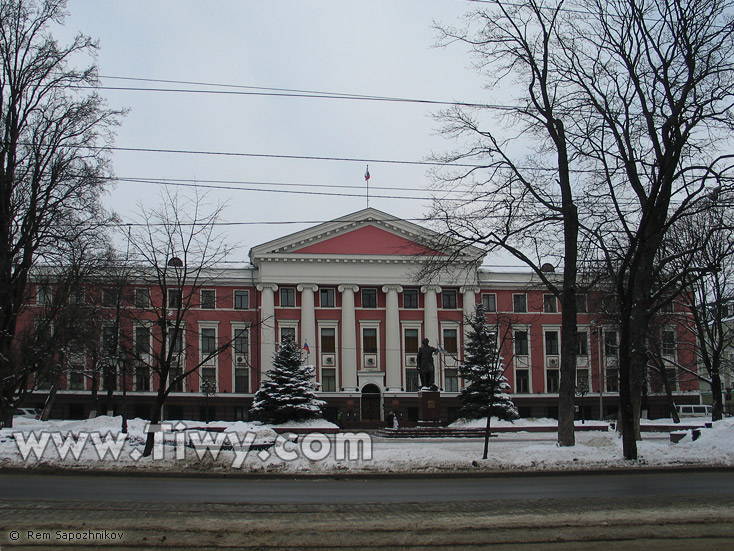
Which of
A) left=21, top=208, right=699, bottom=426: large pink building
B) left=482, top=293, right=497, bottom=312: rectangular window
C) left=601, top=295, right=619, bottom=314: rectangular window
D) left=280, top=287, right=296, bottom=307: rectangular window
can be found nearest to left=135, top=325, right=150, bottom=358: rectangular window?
left=601, top=295, right=619, bottom=314: rectangular window

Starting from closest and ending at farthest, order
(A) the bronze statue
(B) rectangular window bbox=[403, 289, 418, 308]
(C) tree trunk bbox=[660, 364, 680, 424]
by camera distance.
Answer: (A) the bronze statue
(C) tree trunk bbox=[660, 364, 680, 424]
(B) rectangular window bbox=[403, 289, 418, 308]

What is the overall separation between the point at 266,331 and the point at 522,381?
72.8ft

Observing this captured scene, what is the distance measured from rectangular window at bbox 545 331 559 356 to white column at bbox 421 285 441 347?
32.8 feet

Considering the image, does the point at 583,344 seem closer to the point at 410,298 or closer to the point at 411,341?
the point at 411,341

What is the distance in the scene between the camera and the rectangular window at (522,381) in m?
65.9

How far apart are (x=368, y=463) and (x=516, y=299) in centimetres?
4946

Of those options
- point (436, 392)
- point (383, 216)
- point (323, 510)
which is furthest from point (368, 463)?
point (383, 216)

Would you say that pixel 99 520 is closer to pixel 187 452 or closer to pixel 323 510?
pixel 323 510

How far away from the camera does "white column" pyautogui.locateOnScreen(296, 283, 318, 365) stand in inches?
2511

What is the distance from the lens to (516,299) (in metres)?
67.2

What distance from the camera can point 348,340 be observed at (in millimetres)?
64250

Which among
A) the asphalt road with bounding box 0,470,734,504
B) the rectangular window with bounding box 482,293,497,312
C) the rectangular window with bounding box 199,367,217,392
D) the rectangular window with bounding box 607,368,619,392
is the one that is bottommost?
the asphalt road with bounding box 0,470,734,504

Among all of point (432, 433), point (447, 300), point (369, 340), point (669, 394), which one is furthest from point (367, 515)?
point (447, 300)

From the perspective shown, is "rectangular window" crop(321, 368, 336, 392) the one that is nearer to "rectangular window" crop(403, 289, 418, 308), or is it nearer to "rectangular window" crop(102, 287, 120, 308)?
"rectangular window" crop(403, 289, 418, 308)
